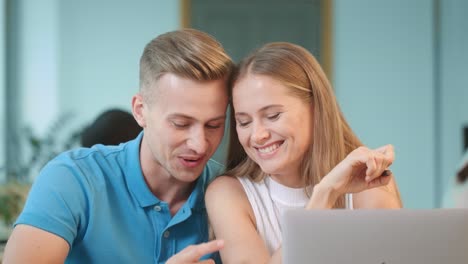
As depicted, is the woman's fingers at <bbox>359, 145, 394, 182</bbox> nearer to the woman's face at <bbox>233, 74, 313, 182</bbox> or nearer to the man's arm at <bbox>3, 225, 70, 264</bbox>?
the woman's face at <bbox>233, 74, 313, 182</bbox>

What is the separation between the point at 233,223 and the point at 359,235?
60 cm

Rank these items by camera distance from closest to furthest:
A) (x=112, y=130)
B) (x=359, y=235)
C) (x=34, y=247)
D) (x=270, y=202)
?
(x=359, y=235), (x=34, y=247), (x=270, y=202), (x=112, y=130)

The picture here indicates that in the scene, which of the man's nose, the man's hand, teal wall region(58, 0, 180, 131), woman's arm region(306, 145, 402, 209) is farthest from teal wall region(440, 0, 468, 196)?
the man's hand

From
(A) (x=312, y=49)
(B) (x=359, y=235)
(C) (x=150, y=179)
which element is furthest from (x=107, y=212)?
(A) (x=312, y=49)

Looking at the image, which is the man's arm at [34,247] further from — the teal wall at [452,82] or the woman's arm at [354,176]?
the teal wall at [452,82]

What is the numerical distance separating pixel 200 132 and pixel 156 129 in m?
0.13

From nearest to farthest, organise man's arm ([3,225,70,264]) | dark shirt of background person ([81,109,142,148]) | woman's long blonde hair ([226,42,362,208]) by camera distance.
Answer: man's arm ([3,225,70,264]), woman's long blonde hair ([226,42,362,208]), dark shirt of background person ([81,109,142,148])

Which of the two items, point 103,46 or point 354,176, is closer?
point 354,176

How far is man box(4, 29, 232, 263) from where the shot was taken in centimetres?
161

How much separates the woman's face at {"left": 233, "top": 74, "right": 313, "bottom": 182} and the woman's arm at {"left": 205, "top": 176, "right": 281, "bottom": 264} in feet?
0.44

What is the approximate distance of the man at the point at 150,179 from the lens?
1613 millimetres

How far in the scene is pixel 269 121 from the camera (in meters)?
1.70

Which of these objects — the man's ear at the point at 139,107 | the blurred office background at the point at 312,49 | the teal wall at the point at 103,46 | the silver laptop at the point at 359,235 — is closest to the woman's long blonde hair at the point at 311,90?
the man's ear at the point at 139,107

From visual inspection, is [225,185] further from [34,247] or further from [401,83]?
[401,83]
